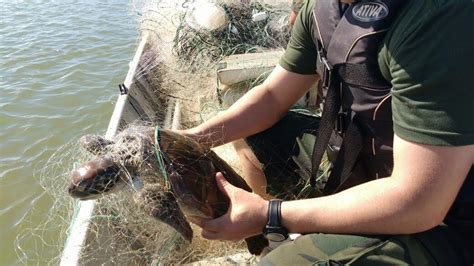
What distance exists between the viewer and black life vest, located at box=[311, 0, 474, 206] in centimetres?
200

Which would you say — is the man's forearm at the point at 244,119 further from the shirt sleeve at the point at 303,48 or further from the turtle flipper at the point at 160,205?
the turtle flipper at the point at 160,205

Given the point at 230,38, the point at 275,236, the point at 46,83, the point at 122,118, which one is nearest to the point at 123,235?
the point at 275,236

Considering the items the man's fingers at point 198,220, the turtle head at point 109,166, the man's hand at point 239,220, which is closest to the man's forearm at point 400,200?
the man's hand at point 239,220

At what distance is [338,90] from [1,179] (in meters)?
4.82

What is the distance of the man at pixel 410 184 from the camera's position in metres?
1.66

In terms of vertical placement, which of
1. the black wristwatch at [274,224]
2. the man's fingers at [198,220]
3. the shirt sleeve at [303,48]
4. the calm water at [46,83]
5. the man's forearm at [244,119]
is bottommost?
the calm water at [46,83]

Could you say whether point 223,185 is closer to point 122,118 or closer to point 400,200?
point 400,200

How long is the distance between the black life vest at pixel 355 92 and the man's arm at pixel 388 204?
0.73 feet

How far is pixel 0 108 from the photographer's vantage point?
735 centimetres

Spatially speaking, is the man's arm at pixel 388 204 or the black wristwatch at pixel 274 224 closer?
the man's arm at pixel 388 204

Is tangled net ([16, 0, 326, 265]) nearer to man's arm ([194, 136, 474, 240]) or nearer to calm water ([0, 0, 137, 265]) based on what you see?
calm water ([0, 0, 137, 265])

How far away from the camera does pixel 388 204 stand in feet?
6.13

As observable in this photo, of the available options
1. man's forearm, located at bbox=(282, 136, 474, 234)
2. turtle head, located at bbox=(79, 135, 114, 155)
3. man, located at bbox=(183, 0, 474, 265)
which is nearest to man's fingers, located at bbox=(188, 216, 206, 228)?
man, located at bbox=(183, 0, 474, 265)

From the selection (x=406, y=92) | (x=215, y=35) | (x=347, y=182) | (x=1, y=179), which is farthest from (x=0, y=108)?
(x=406, y=92)
